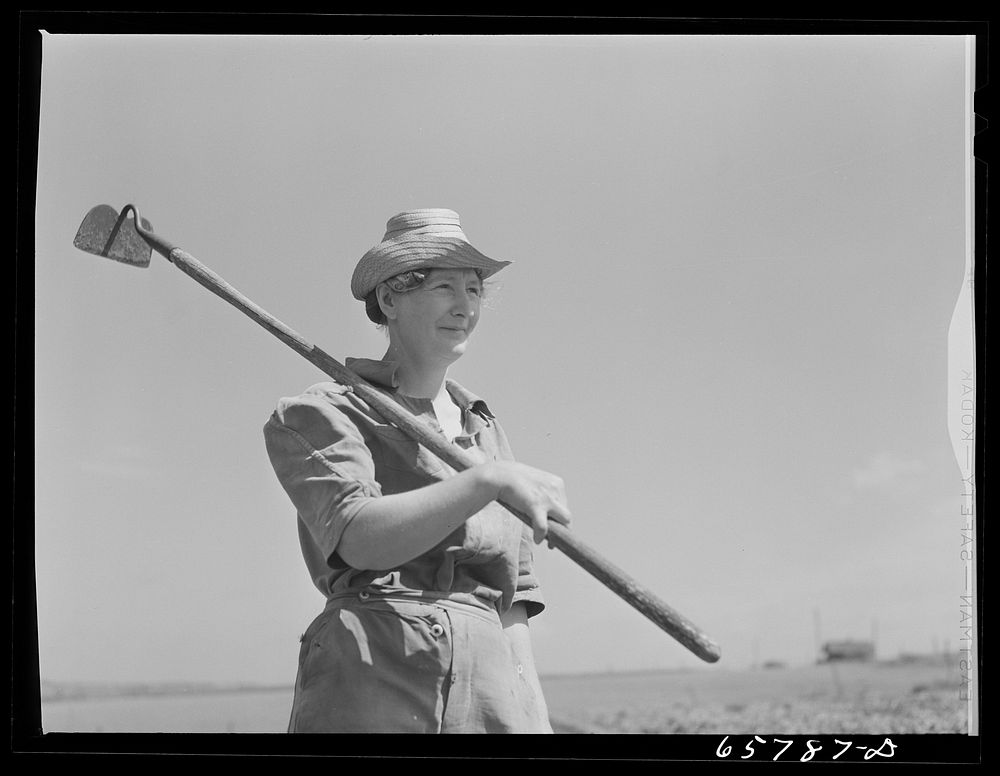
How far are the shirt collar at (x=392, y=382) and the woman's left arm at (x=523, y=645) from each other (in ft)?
2.13

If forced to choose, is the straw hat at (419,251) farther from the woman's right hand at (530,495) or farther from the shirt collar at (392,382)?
the woman's right hand at (530,495)

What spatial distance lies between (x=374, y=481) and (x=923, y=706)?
7.33 ft

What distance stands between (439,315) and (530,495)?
0.82 metres

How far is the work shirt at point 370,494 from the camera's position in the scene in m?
4.89

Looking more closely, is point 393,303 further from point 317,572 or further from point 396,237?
point 317,572

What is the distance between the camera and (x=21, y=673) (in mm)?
5695

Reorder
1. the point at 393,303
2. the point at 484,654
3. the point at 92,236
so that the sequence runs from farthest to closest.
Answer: the point at 92,236 → the point at 393,303 → the point at 484,654

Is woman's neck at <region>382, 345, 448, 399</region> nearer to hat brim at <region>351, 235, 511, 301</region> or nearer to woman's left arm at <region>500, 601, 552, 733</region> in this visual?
hat brim at <region>351, 235, 511, 301</region>

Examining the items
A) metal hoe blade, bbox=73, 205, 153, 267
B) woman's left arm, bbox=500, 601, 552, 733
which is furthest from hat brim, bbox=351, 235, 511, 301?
woman's left arm, bbox=500, 601, 552, 733

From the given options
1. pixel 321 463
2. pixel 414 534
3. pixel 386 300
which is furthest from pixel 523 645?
pixel 386 300

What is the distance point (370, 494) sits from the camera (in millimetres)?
4855

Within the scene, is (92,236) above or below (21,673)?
above
